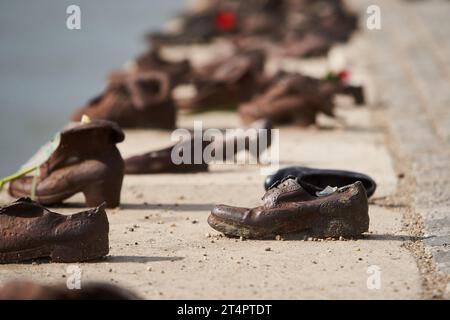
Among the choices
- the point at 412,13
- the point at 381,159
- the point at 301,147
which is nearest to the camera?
the point at 381,159

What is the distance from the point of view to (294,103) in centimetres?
1023

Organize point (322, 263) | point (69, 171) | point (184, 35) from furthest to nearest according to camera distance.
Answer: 1. point (184, 35)
2. point (69, 171)
3. point (322, 263)

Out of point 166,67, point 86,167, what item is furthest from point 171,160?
point 166,67

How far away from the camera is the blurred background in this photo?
42.8 feet

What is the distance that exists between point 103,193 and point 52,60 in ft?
42.8

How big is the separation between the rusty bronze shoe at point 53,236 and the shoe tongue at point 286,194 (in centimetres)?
79

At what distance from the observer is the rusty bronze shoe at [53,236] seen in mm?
5648

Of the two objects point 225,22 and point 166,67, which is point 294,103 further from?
point 225,22

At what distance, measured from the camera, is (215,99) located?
11.4 meters

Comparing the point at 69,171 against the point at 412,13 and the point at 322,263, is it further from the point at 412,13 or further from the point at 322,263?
the point at 412,13

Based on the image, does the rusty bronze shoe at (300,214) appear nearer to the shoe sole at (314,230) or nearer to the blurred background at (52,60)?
the shoe sole at (314,230)
